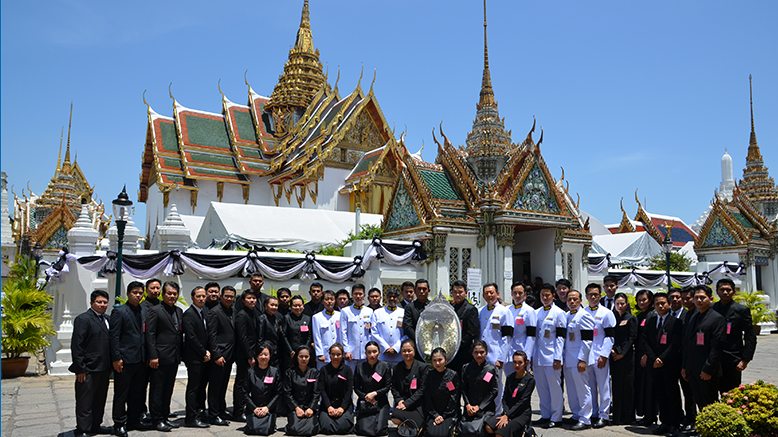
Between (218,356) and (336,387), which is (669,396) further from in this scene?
(218,356)

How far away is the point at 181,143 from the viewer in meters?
34.5

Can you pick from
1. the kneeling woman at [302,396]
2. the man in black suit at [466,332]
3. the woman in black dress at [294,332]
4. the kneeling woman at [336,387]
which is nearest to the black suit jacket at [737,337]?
the man in black suit at [466,332]

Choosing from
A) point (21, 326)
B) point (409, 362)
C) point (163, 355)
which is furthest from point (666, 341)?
point (21, 326)

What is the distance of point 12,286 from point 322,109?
84.0 feet

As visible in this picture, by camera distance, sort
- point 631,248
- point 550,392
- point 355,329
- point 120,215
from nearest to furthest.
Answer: point 550,392 < point 355,329 < point 120,215 < point 631,248

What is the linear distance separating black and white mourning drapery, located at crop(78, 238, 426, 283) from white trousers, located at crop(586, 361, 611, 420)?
7.31 meters

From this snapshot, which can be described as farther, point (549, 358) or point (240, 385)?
point (240, 385)

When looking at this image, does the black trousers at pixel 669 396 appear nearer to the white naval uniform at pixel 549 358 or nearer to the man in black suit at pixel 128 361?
the white naval uniform at pixel 549 358

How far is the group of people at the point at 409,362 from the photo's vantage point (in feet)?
21.4

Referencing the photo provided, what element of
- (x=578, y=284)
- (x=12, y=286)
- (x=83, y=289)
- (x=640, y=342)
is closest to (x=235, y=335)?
(x=640, y=342)

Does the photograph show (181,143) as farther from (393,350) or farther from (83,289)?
(393,350)

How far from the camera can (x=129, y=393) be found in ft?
22.9

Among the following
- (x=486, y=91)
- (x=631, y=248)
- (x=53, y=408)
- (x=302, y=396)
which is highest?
(x=486, y=91)

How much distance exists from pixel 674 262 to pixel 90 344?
79.5 feet
